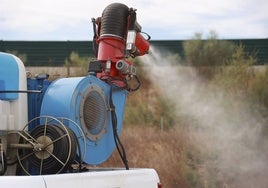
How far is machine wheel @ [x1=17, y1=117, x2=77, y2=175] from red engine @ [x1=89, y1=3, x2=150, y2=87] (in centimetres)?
104

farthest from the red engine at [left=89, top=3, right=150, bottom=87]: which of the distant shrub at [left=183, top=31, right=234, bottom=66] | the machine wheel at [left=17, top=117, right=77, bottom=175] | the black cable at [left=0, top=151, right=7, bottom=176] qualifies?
the distant shrub at [left=183, top=31, right=234, bottom=66]

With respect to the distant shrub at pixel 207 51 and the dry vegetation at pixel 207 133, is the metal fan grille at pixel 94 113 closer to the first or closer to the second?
the dry vegetation at pixel 207 133

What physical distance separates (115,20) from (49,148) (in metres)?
1.52

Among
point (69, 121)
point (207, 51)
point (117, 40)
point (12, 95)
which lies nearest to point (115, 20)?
point (117, 40)

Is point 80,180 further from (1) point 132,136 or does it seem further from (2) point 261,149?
(1) point 132,136

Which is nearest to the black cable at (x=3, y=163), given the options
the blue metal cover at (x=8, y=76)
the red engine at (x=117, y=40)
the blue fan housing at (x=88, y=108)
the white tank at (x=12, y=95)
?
the white tank at (x=12, y=95)

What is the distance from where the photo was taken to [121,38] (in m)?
5.48

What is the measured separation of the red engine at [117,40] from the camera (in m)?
5.34

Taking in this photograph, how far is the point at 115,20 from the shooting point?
17.8 ft

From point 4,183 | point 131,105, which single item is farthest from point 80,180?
point 131,105

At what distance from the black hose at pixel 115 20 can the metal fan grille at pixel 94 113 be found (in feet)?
2.37

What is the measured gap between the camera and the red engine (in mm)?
5340

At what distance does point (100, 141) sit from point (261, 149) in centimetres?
898

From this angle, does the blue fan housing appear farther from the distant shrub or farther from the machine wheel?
the distant shrub
